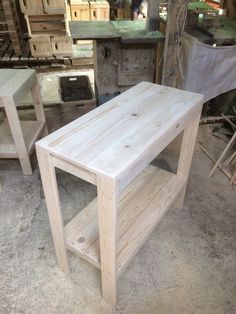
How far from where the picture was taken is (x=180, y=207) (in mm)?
1722

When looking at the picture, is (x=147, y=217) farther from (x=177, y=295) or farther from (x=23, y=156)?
(x=23, y=156)

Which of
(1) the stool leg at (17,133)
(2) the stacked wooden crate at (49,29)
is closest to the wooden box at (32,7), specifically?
(2) the stacked wooden crate at (49,29)

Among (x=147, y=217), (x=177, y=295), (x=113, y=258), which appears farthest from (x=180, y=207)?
(x=113, y=258)

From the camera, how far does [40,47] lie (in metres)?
3.64

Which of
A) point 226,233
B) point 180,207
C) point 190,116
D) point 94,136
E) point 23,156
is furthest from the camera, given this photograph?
point 23,156

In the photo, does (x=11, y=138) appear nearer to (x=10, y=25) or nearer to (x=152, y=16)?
(x=152, y=16)

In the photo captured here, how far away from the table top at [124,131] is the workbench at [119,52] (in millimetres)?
1102

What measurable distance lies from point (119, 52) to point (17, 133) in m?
1.26

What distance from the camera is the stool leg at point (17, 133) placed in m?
1.63

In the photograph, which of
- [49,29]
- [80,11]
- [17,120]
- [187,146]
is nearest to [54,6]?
[49,29]

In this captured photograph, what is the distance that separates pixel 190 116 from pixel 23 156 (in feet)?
4.06

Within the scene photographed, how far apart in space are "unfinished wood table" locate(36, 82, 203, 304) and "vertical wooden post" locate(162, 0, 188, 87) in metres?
0.73

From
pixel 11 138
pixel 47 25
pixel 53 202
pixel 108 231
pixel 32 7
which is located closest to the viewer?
pixel 108 231

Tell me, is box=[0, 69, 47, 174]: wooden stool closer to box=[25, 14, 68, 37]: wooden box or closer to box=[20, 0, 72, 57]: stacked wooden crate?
box=[20, 0, 72, 57]: stacked wooden crate
